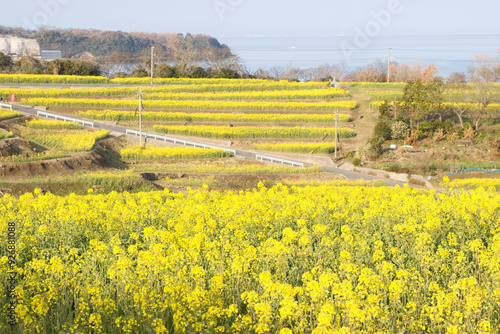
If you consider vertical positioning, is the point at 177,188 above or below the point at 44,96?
below

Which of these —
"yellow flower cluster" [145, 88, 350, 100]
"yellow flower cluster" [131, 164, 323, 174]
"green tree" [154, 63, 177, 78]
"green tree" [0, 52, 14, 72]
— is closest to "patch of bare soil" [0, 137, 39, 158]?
"yellow flower cluster" [131, 164, 323, 174]

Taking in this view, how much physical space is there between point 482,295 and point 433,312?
892 mm

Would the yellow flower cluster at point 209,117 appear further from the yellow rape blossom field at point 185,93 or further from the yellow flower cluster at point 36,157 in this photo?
the yellow flower cluster at point 36,157

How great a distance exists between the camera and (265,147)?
141 ft

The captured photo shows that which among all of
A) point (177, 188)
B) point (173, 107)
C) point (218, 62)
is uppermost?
point (218, 62)

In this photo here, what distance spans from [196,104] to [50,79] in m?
18.9

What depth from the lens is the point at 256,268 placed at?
28.4 feet

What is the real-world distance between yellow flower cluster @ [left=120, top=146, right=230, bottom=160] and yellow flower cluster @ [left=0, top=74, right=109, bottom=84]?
24.7 meters

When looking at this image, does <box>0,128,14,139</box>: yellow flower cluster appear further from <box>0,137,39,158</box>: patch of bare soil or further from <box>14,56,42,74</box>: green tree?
<box>14,56,42,74</box>: green tree

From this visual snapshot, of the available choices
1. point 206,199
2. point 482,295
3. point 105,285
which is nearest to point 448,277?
point 482,295

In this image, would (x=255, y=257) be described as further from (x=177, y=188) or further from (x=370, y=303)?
(x=177, y=188)

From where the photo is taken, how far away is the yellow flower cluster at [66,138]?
123 feet

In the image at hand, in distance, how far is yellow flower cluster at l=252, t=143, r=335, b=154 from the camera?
41.8m

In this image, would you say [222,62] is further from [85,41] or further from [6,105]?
[85,41]
